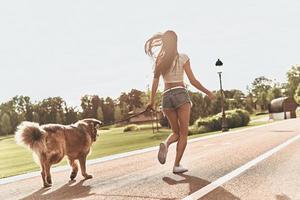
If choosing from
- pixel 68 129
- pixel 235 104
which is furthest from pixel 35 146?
pixel 235 104

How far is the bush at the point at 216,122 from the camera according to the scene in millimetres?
38625

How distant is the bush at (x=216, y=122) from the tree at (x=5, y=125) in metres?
51.3

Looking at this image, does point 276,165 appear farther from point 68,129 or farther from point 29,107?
point 29,107

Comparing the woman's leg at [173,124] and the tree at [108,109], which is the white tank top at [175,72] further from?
the tree at [108,109]

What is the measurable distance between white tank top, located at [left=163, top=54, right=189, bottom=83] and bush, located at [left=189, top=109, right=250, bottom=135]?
30975 millimetres

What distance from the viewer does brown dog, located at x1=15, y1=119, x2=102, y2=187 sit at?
622cm

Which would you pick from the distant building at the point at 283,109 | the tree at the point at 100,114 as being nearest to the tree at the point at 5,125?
the tree at the point at 100,114

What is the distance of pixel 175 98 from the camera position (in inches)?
260

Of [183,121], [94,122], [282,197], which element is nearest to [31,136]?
[94,122]

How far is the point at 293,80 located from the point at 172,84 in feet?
412

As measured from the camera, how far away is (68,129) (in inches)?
271

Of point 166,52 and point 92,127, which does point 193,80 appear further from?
point 92,127

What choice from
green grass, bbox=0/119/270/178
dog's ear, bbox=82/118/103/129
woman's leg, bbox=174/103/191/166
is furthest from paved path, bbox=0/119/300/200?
green grass, bbox=0/119/270/178

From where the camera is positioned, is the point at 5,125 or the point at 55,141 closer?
the point at 55,141
